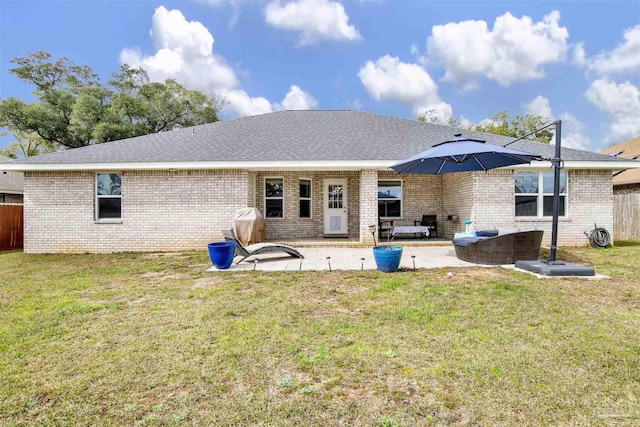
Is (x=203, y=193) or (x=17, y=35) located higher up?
(x=17, y=35)

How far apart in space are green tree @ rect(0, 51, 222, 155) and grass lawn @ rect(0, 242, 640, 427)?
2313 cm

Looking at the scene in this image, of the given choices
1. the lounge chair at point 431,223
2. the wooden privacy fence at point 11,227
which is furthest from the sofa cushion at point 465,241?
the wooden privacy fence at point 11,227

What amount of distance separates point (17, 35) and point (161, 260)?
26494 millimetres

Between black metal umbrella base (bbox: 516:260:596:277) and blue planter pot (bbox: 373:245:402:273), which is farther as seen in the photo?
blue planter pot (bbox: 373:245:402:273)

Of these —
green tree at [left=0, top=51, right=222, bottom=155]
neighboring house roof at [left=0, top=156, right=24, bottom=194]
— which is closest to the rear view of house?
neighboring house roof at [left=0, top=156, right=24, bottom=194]

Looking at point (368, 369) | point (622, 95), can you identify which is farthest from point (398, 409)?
point (622, 95)

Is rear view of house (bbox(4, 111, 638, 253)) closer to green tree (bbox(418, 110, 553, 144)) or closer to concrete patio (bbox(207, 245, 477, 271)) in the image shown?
concrete patio (bbox(207, 245, 477, 271))

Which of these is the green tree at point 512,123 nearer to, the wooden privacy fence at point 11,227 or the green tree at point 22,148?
the wooden privacy fence at point 11,227

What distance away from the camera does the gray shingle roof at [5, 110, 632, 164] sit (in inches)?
424

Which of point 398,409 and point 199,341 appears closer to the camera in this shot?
point 398,409

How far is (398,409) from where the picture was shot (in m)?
2.37

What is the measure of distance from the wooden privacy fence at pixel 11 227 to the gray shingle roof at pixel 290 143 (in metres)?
3.36

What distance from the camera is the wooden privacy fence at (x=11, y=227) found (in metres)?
12.4

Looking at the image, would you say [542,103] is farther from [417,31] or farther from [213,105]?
[213,105]
